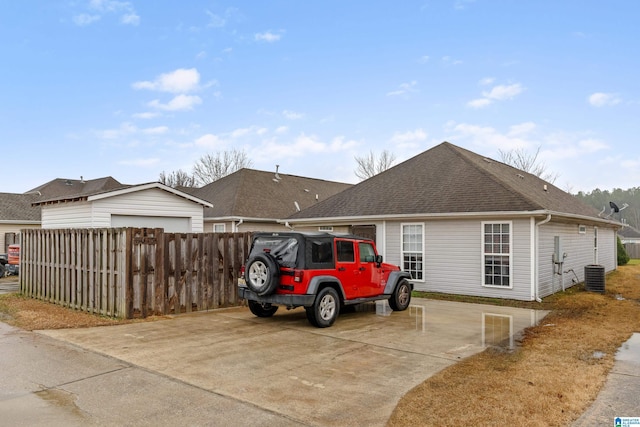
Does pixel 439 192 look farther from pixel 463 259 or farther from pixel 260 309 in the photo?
pixel 260 309

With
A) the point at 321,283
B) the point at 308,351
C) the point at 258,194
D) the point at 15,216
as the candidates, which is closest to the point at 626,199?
the point at 258,194

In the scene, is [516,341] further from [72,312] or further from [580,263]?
[580,263]

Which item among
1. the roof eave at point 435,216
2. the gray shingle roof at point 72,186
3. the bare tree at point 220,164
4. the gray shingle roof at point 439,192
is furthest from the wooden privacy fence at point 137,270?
the bare tree at point 220,164

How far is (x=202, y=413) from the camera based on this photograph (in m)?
4.02

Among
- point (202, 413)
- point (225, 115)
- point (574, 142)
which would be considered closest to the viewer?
point (202, 413)

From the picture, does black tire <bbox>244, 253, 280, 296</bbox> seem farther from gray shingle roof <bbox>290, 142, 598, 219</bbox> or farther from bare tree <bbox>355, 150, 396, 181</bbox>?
bare tree <bbox>355, 150, 396, 181</bbox>

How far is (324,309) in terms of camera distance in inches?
325

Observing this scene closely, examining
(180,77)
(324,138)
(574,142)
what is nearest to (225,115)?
(180,77)

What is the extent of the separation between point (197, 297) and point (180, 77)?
12.3 m

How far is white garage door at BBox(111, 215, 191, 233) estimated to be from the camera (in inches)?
514

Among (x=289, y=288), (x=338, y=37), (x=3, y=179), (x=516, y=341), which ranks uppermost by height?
(x=338, y=37)

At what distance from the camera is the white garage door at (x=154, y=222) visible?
1306 centimetres

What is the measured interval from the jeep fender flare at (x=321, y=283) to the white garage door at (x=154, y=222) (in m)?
7.84

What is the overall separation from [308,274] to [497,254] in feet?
23.1
